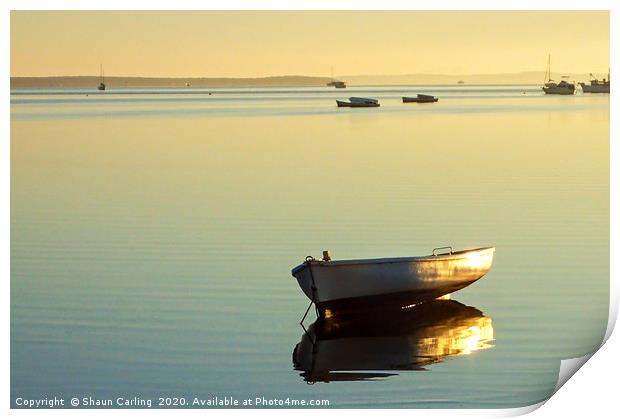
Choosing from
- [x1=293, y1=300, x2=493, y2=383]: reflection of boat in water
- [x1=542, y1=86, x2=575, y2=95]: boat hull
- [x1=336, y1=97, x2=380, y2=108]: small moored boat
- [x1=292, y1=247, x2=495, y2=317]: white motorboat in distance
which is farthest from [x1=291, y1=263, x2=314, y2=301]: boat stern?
[x1=542, y1=86, x2=575, y2=95]: boat hull

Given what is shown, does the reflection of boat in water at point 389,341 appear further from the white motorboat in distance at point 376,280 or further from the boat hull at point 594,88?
the boat hull at point 594,88

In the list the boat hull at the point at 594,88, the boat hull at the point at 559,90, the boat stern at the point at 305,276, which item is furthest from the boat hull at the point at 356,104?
the boat stern at the point at 305,276

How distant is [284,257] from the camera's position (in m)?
12.2

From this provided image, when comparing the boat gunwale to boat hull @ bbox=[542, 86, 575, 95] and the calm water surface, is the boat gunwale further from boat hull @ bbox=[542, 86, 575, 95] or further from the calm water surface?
boat hull @ bbox=[542, 86, 575, 95]

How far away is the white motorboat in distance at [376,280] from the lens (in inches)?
383

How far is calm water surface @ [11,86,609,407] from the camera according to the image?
28.9 ft

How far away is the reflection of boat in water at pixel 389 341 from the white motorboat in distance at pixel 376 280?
5.3 inches

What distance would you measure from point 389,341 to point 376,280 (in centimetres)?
52

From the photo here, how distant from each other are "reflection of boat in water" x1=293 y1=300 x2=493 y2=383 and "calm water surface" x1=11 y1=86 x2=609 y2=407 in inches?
0.9

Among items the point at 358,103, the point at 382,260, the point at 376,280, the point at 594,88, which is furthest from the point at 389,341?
the point at 594,88
